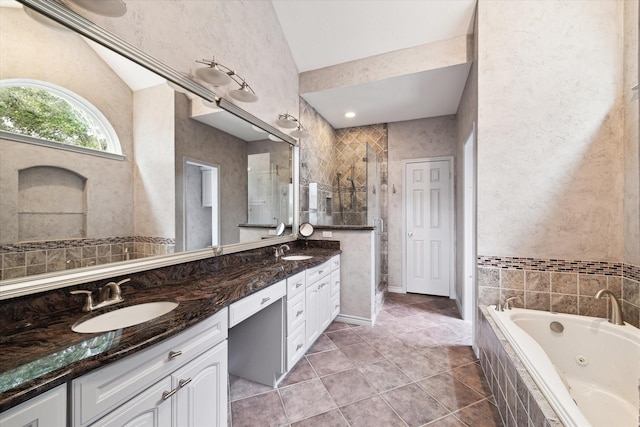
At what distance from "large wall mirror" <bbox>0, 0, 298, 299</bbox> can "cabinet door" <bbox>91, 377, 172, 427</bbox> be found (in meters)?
0.59

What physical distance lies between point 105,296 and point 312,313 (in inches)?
58.5

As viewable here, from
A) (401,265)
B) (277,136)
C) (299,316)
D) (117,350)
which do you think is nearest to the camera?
(117,350)

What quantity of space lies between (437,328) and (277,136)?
264cm

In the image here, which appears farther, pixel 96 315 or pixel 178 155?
pixel 178 155

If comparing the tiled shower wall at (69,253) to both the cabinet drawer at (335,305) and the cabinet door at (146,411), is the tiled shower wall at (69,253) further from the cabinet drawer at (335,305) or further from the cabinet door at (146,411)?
the cabinet drawer at (335,305)

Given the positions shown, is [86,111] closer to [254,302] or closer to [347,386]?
[254,302]

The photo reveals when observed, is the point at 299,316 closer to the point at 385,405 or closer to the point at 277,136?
the point at 385,405

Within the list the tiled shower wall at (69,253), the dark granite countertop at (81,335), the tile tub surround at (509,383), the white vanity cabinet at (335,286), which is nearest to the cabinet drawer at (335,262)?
the white vanity cabinet at (335,286)

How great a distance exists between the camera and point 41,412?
62 cm

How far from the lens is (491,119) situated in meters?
2.02

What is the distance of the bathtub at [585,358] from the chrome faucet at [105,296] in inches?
74.8

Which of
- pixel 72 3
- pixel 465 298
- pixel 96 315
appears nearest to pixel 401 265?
pixel 465 298

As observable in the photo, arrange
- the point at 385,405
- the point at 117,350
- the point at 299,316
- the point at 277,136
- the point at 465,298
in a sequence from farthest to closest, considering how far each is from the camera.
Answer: the point at 465,298 → the point at 277,136 → the point at 299,316 → the point at 385,405 → the point at 117,350

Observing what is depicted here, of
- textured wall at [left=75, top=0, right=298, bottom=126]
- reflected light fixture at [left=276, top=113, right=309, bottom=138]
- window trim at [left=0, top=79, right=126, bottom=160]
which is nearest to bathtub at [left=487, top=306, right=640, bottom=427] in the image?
window trim at [left=0, top=79, right=126, bottom=160]
